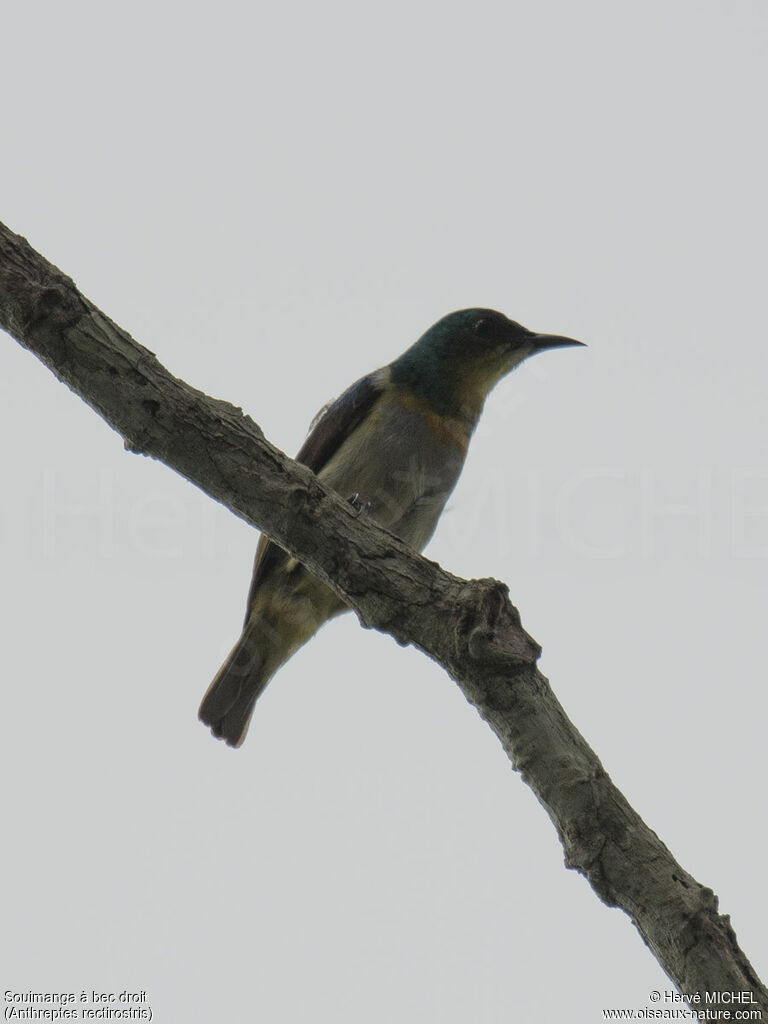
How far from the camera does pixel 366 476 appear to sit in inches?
248

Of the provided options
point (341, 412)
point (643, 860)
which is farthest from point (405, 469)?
point (643, 860)

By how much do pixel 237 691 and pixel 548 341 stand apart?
3.05 m

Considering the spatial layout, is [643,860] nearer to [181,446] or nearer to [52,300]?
[181,446]

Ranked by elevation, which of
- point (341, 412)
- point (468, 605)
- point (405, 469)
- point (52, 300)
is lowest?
point (468, 605)

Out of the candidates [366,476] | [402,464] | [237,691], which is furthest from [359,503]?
[237,691]

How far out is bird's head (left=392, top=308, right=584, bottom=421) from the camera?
6.87 meters

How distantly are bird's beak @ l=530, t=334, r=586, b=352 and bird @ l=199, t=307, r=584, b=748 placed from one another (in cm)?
52

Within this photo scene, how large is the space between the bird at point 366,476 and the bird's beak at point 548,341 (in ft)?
1.71

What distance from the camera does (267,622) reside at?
6363mm

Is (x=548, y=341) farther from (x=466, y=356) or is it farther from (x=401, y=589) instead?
(x=401, y=589)

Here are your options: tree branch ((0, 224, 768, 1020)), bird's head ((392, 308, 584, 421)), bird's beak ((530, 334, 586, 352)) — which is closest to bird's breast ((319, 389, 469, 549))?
bird's head ((392, 308, 584, 421))

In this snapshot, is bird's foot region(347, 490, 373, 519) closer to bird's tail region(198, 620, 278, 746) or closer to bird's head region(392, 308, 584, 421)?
bird's head region(392, 308, 584, 421)

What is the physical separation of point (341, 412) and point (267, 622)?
1.36 metres

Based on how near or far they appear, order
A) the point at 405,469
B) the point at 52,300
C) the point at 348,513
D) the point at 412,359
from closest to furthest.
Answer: the point at 52,300 → the point at 348,513 → the point at 405,469 → the point at 412,359
